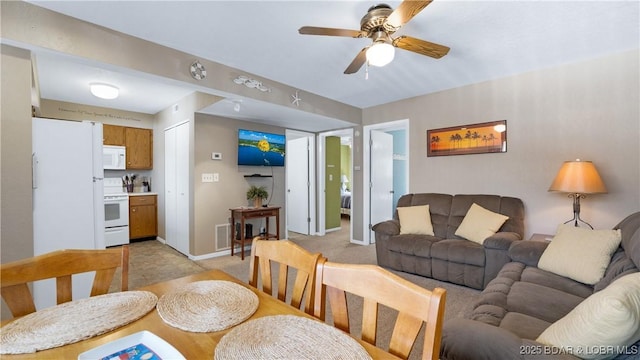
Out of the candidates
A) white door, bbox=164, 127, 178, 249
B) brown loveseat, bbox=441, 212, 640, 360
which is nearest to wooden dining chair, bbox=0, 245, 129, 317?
brown loveseat, bbox=441, 212, 640, 360

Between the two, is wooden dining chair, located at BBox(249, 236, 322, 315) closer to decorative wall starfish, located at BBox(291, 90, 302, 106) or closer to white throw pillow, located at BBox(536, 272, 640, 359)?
white throw pillow, located at BBox(536, 272, 640, 359)

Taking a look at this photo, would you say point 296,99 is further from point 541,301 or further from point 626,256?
point 626,256

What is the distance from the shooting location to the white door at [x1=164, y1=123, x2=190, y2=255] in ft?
13.4

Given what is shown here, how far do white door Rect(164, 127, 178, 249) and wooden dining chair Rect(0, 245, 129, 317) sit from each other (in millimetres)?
3466

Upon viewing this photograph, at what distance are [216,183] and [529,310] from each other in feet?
12.5

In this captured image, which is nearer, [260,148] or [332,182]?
[260,148]

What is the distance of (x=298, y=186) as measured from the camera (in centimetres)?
582

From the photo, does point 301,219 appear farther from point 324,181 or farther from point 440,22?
point 440,22

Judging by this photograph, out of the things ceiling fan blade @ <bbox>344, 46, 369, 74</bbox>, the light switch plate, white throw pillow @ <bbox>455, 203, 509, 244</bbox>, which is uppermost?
ceiling fan blade @ <bbox>344, 46, 369, 74</bbox>

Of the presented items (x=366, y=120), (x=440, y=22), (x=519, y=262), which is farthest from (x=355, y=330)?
(x=366, y=120)

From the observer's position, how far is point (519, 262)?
7.76 feet

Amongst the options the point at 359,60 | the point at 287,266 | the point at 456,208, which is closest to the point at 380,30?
the point at 359,60

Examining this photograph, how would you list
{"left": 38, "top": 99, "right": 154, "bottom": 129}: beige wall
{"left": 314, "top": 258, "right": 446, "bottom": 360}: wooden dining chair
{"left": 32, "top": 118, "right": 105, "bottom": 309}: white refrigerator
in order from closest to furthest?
{"left": 314, "top": 258, "right": 446, "bottom": 360}: wooden dining chair
{"left": 32, "top": 118, "right": 105, "bottom": 309}: white refrigerator
{"left": 38, "top": 99, "right": 154, "bottom": 129}: beige wall

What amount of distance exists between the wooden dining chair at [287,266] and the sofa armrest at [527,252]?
2.11m
